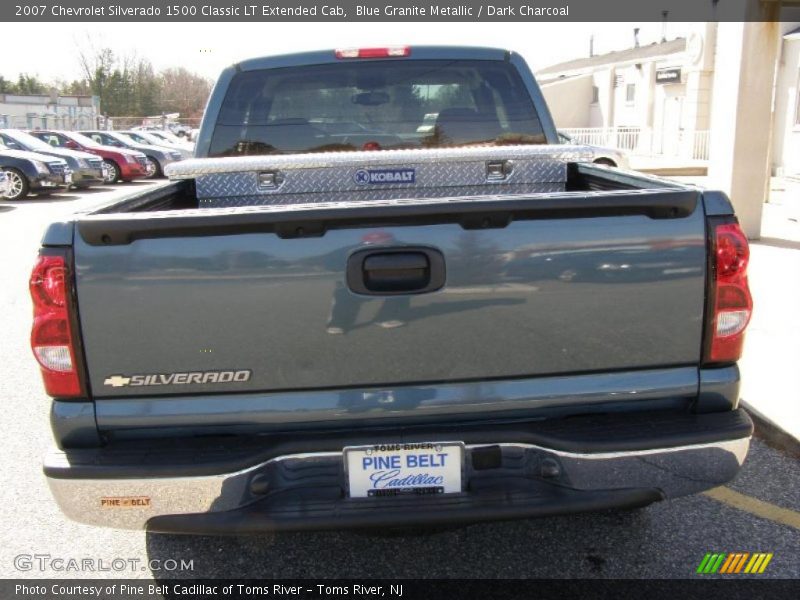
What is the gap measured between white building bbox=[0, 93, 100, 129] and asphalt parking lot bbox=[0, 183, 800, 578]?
3500 centimetres

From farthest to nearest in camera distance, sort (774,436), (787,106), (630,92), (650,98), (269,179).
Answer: (630,92) < (650,98) < (787,106) < (774,436) < (269,179)

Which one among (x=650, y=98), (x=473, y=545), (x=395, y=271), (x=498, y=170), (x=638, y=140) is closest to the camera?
(x=395, y=271)

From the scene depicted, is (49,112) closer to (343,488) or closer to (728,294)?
(343,488)

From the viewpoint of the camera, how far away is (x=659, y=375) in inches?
98.2

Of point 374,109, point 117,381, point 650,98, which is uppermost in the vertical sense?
point 650,98

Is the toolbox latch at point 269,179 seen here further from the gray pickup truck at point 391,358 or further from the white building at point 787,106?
the white building at point 787,106

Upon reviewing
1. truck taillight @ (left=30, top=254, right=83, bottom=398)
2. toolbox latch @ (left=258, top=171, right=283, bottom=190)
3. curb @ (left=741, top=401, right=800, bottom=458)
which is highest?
toolbox latch @ (left=258, top=171, right=283, bottom=190)

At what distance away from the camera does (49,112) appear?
152ft

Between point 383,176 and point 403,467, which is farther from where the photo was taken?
point 383,176

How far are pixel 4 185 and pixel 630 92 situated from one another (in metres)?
26.5

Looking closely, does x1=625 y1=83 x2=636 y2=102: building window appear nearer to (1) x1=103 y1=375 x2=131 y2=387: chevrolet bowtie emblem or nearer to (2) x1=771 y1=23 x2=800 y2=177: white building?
(2) x1=771 y1=23 x2=800 y2=177: white building

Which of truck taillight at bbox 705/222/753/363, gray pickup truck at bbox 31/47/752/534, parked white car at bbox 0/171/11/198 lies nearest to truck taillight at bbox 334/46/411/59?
gray pickup truck at bbox 31/47/752/534

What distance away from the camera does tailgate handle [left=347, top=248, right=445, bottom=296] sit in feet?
7.68

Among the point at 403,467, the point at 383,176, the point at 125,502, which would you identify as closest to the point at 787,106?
the point at 383,176
